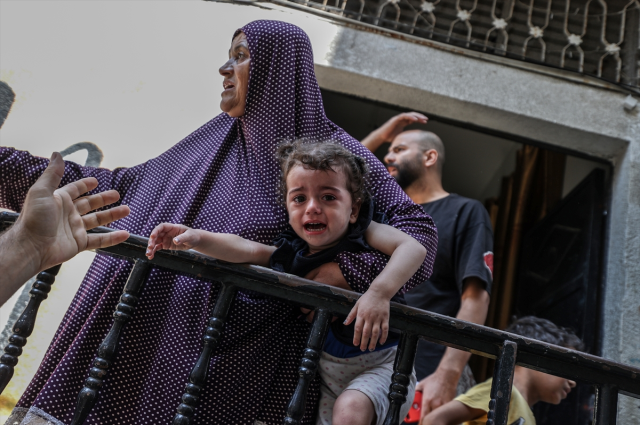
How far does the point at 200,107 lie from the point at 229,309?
2052mm

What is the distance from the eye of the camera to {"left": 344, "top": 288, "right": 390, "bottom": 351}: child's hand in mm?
1637

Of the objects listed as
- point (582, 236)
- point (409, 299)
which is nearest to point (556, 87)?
point (582, 236)

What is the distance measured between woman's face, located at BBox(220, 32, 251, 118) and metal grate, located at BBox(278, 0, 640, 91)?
1786 millimetres

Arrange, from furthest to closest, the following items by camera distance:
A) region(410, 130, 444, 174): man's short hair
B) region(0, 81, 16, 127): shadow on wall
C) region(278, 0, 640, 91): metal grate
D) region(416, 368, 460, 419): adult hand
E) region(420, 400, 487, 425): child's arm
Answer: region(278, 0, 640, 91): metal grate < region(410, 130, 444, 174): man's short hair < region(0, 81, 16, 127): shadow on wall < region(416, 368, 460, 419): adult hand < region(420, 400, 487, 425): child's arm

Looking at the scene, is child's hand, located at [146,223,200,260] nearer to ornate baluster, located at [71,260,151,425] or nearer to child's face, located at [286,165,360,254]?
ornate baluster, located at [71,260,151,425]

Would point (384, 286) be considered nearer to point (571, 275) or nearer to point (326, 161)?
point (326, 161)

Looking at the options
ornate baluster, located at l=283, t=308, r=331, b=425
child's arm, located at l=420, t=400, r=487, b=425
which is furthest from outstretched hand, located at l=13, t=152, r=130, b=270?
child's arm, located at l=420, t=400, r=487, b=425

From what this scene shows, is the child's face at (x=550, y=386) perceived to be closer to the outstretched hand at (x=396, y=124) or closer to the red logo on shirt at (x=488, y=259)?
the red logo on shirt at (x=488, y=259)

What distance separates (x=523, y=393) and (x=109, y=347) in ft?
6.54

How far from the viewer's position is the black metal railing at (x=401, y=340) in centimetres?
170

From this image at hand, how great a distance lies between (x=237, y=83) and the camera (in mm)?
2303

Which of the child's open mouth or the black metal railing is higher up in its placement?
the child's open mouth

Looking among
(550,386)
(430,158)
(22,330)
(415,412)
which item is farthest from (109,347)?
(430,158)

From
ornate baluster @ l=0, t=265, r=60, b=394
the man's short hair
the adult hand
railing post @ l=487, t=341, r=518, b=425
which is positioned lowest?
ornate baluster @ l=0, t=265, r=60, b=394
